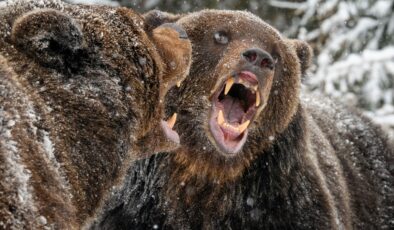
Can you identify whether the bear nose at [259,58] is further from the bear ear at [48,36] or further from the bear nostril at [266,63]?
the bear ear at [48,36]

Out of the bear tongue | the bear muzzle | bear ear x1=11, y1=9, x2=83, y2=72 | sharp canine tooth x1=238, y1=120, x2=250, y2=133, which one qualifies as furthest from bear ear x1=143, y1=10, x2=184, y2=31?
bear ear x1=11, y1=9, x2=83, y2=72

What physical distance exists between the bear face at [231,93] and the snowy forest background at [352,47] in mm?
5341

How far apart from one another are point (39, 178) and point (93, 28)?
0.94 metres

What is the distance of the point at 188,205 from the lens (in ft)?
16.9

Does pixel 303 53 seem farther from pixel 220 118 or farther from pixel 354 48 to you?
pixel 354 48

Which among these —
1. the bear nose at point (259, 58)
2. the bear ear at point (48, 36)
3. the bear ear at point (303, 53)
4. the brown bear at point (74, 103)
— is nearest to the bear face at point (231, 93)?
the bear nose at point (259, 58)

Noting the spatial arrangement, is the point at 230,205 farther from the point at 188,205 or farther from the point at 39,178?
the point at 39,178

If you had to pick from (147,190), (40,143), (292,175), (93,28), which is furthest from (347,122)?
(40,143)

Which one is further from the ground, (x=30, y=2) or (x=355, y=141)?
(x=30, y=2)

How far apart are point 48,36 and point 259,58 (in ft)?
6.43

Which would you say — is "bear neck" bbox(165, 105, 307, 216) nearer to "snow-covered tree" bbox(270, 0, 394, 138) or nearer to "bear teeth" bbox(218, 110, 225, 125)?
"bear teeth" bbox(218, 110, 225, 125)

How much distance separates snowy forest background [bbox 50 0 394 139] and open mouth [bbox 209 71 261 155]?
5.43 metres

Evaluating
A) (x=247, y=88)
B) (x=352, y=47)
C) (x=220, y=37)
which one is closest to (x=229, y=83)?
(x=247, y=88)

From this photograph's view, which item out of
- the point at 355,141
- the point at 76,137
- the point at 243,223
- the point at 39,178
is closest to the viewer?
the point at 39,178
